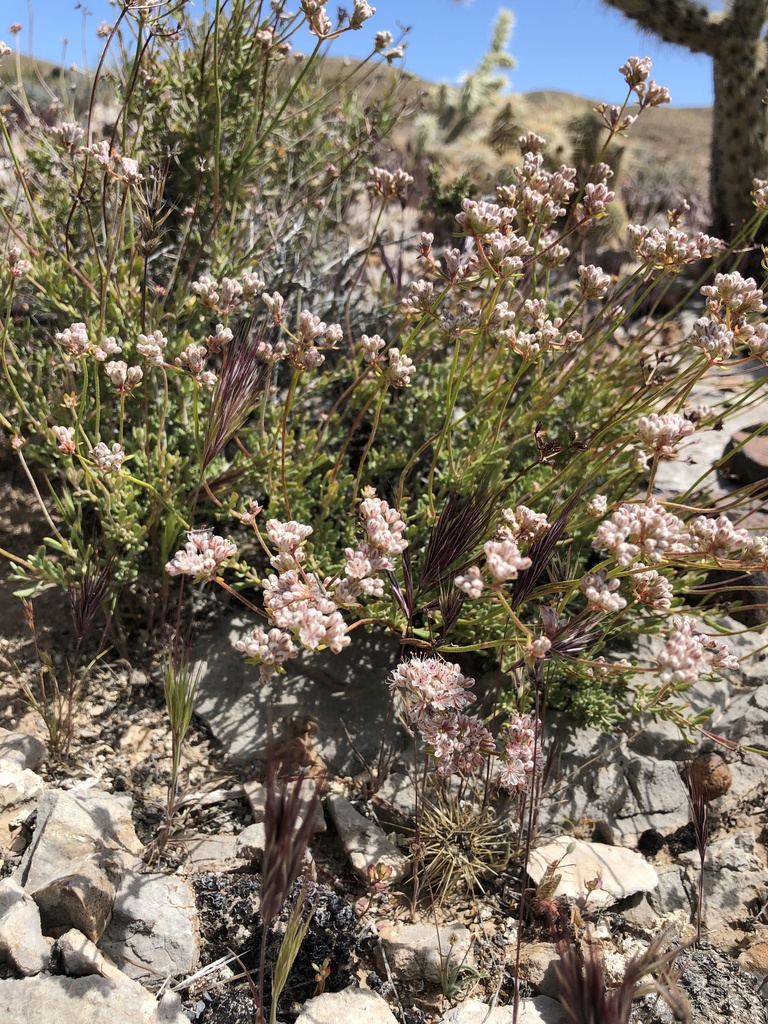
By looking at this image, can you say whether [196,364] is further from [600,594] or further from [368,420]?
[368,420]

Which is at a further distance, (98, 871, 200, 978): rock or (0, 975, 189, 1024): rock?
(98, 871, 200, 978): rock

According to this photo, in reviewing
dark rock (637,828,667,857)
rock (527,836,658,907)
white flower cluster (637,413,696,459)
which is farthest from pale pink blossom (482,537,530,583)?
dark rock (637,828,667,857)

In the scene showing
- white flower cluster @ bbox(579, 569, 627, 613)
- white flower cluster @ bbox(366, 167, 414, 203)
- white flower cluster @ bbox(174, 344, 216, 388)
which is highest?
white flower cluster @ bbox(366, 167, 414, 203)

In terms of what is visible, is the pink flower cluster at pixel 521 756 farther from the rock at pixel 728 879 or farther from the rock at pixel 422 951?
the rock at pixel 728 879

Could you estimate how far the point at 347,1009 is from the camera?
2174mm

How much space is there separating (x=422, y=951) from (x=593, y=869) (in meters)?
0.69

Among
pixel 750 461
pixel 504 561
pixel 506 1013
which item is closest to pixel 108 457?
pixel 504 561

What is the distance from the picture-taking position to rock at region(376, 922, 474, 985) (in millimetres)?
2346

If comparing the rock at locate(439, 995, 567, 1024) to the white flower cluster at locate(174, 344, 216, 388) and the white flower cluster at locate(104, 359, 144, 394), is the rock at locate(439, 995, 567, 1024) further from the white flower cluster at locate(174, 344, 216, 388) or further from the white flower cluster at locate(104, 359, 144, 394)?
the white flower cluster at locate(104, 359, 144, 394)

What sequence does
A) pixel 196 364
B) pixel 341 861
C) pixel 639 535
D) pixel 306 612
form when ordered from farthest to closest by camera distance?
pixel 341 861 → pixel 196 364 → pixel 639 535 → pixel 306 612

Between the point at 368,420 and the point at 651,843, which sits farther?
the point at 368,420

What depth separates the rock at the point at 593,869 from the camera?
8.47ft

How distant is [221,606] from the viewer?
3.38 metres

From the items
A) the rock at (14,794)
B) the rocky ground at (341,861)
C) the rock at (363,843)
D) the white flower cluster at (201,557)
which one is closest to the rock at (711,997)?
the rocky ground at (341,861)
